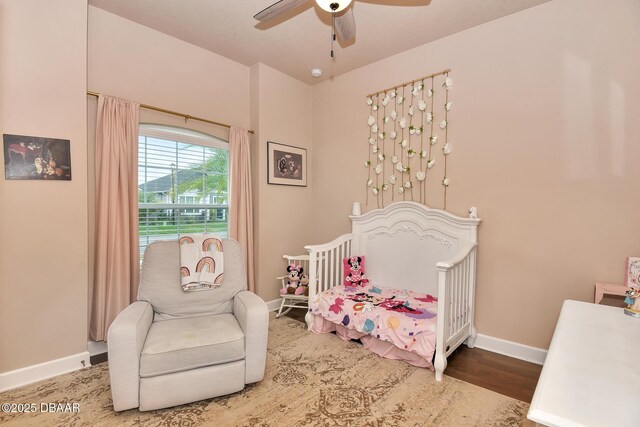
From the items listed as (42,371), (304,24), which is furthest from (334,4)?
(42,371)

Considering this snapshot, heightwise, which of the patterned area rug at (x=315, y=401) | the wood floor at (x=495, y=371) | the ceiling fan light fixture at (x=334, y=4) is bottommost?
the wood floor at (x=495, y=371)

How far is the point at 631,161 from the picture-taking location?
2098mm

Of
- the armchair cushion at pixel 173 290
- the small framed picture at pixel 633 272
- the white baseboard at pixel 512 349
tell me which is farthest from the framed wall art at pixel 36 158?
the small framed picture at pixel 633 272

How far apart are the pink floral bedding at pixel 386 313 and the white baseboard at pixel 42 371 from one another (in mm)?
1793

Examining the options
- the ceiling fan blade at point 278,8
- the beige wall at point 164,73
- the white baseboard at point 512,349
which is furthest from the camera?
the beige wall at point 164,73

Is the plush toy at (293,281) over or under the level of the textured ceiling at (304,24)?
under

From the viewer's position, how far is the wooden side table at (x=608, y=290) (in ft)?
6.63

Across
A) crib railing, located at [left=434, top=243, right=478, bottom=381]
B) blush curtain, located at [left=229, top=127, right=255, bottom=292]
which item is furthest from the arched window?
crib railing, located at [left=434, top=243, right=478, bottom=381]

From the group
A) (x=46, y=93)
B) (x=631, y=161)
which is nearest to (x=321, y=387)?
(x=631, y=161)

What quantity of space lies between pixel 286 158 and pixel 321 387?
2468mm

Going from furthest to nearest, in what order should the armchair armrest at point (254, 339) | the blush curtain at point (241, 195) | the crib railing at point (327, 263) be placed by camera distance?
the blush curtain at point (241, 195) → the crib railing at point (327, 263) → the armchair armrest at point (254, 339)

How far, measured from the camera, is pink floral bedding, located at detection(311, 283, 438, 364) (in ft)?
7.37

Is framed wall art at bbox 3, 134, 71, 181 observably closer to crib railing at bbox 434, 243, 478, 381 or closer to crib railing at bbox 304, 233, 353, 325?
crib railing at bbox 304, 233, 353, 325

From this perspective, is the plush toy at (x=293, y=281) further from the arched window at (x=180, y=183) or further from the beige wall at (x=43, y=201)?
the beige wall at (x=43, y=201)
